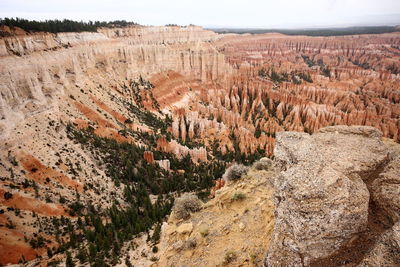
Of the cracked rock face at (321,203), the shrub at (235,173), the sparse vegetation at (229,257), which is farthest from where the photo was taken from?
the shrub at (235,173)

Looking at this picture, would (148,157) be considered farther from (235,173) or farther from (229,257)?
(229,257)

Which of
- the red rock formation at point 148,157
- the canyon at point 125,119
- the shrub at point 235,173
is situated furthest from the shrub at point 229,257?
the red rock formation at point 148,157

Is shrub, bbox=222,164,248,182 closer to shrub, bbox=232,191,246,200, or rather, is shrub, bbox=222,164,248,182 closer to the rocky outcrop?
the rocky outcrop

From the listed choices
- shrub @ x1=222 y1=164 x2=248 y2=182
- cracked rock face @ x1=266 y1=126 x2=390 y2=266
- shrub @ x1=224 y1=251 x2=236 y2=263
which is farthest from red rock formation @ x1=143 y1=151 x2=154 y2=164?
cracked rock face @ x1=266 y1=126 x2=390 y2=266

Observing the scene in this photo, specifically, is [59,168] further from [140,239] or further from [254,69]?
[254,69]

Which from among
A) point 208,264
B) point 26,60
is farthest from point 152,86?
point 208,264

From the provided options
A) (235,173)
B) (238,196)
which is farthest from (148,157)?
(238,196)

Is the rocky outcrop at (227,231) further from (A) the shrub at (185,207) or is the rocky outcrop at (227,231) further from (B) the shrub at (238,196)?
(A) the shrub at (185,207)
